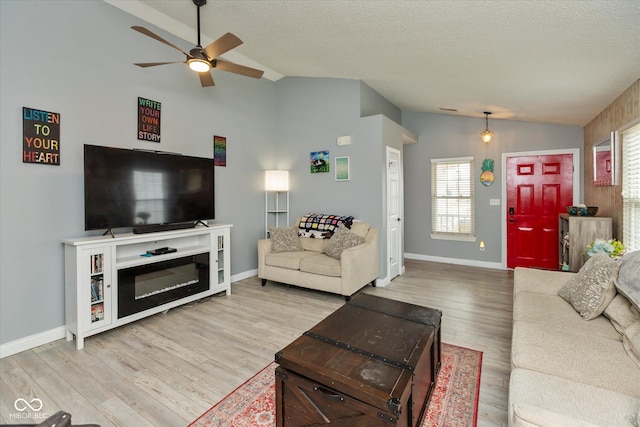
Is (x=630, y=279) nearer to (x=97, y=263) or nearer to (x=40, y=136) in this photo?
(x=97, y=263)

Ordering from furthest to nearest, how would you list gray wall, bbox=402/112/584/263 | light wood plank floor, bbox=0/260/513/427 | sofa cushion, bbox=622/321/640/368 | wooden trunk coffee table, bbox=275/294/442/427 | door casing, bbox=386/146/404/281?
1. gray wall, bbox=402/112/584/263
2. door casing, bbox=386/146/404/281
3. light wood plank floor, bbox=0/260/513/427
4. sofa cushion, bbox=622/321/640/368
5. wooden trunk coffee table, bbox=275/294/442/427

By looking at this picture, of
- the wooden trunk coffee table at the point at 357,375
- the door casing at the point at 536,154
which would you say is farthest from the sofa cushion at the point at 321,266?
the door casing at the point at 536,154

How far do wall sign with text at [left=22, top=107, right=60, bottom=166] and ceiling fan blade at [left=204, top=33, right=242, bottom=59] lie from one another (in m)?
1.54

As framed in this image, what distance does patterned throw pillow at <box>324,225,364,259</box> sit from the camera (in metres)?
3.96

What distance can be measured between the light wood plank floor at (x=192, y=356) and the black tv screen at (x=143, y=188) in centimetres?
108

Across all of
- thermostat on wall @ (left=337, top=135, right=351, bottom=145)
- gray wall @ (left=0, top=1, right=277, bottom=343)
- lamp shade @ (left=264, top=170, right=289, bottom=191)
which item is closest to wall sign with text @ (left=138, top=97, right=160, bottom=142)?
gray wall @ (left=0, top=1, right=277, bottom=343)

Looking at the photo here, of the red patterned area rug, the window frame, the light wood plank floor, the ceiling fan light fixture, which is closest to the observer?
the red patterned area rug

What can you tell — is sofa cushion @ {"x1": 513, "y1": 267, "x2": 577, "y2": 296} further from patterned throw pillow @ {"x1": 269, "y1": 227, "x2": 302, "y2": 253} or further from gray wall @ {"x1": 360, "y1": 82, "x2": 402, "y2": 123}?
gray wall @ {"x1": 360, "y1": 82, "x2": 402, "y2": 123}

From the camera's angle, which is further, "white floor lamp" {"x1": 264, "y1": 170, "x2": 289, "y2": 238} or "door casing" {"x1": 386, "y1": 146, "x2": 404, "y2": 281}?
"white floor lamp" {"x1": 264, "y1": 170, "x2": 289, "y2": 238}

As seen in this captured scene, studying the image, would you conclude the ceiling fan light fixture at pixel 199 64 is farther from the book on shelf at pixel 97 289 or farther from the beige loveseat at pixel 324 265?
the beige loveseat at pixel 324 265

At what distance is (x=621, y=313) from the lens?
1888 mm

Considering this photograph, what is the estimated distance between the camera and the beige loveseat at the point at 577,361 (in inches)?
45.8

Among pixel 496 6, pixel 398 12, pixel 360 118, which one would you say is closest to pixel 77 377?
pixel 398 12

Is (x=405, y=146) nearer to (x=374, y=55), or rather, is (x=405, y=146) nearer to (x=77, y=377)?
(x=374, y=55)
